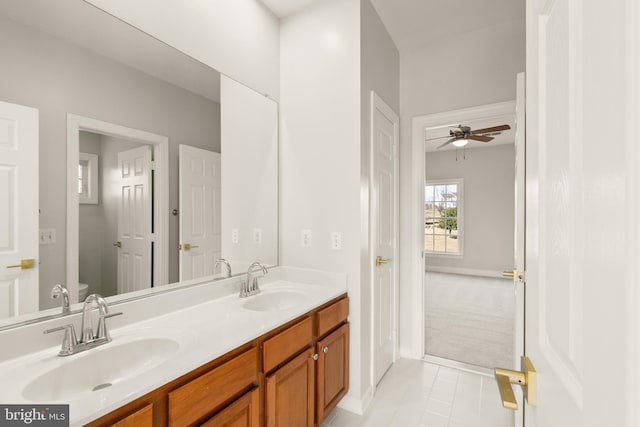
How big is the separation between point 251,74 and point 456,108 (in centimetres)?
179

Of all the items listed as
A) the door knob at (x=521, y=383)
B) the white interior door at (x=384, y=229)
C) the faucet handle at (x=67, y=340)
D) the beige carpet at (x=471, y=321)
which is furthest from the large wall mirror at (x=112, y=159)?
the beige carpet at (x=471, y=321)

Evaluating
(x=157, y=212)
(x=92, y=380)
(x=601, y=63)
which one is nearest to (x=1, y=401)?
(x=92, y=380)

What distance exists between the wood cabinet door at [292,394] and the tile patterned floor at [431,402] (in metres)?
0.46

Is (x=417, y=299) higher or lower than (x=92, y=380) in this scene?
lower

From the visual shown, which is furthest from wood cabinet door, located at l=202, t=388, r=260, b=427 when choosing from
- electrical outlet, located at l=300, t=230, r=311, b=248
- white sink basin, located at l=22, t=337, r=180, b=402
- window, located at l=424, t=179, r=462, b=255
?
window, located at l=424, t=179, r=462, b=255

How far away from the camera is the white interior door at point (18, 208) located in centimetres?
105

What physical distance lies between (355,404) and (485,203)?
5.44 metres

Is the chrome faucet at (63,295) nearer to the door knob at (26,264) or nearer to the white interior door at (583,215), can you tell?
the door knob at (26,264)

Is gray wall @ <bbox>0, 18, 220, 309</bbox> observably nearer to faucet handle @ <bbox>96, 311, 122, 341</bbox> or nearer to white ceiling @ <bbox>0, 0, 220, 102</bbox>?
white ceiling @ <bbox>0, 0, 220, 102</bbox>

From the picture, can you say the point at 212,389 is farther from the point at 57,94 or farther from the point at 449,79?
the point at 449,79

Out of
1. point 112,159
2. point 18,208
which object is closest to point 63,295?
point 18,208

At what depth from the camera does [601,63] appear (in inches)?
12.6

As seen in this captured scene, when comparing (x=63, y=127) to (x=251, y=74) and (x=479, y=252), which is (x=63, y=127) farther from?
(x=479, y=252)

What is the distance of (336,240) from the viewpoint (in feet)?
6.84
